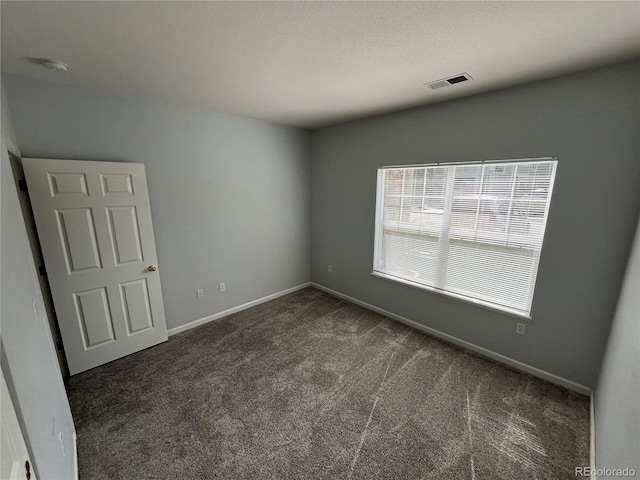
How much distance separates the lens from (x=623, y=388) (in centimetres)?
132

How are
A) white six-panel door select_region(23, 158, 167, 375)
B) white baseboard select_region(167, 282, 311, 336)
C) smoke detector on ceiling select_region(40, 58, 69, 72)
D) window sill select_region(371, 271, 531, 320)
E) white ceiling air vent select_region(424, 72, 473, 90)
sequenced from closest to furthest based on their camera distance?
smoke detector on ceiling select_region(40, 58, 69, 72) → white ceiling air vent select_region(424, 72, 473, 90) → white six-panel door select_region(23, 158, 167, 375) → window sill select_region(371, 271, 531, 320) → white baseboard select_region(167, 282, 311, 336)

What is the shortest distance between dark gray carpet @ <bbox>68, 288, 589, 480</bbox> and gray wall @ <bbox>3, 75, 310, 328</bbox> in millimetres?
902

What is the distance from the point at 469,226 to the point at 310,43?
2210mm

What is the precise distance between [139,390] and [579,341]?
12.2ft

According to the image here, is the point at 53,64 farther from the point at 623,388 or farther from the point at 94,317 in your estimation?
the point at 623,388

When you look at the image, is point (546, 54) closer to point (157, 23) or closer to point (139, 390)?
point (157, 23)

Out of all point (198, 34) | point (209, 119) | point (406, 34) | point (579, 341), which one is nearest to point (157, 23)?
point (198, 34)

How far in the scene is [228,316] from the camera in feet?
11.2

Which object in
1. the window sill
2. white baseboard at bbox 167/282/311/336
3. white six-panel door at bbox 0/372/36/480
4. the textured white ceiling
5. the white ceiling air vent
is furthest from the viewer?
white baseboard at bbox 167/282/311/336

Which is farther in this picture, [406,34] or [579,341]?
[579,341]

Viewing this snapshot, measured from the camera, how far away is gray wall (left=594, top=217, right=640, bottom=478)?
112 cm

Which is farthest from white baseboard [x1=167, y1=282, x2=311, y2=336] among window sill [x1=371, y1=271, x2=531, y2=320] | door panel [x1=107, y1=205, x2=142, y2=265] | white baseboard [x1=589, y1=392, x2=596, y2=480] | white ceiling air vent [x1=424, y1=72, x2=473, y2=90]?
white baseboard [x1=589, y1=392, x2=596, y2=480]

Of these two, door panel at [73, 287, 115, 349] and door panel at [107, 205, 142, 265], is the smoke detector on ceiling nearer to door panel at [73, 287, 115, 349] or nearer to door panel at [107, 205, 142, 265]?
door panel at [107, 205, 142, 265]

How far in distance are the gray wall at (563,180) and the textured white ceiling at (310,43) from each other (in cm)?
20
